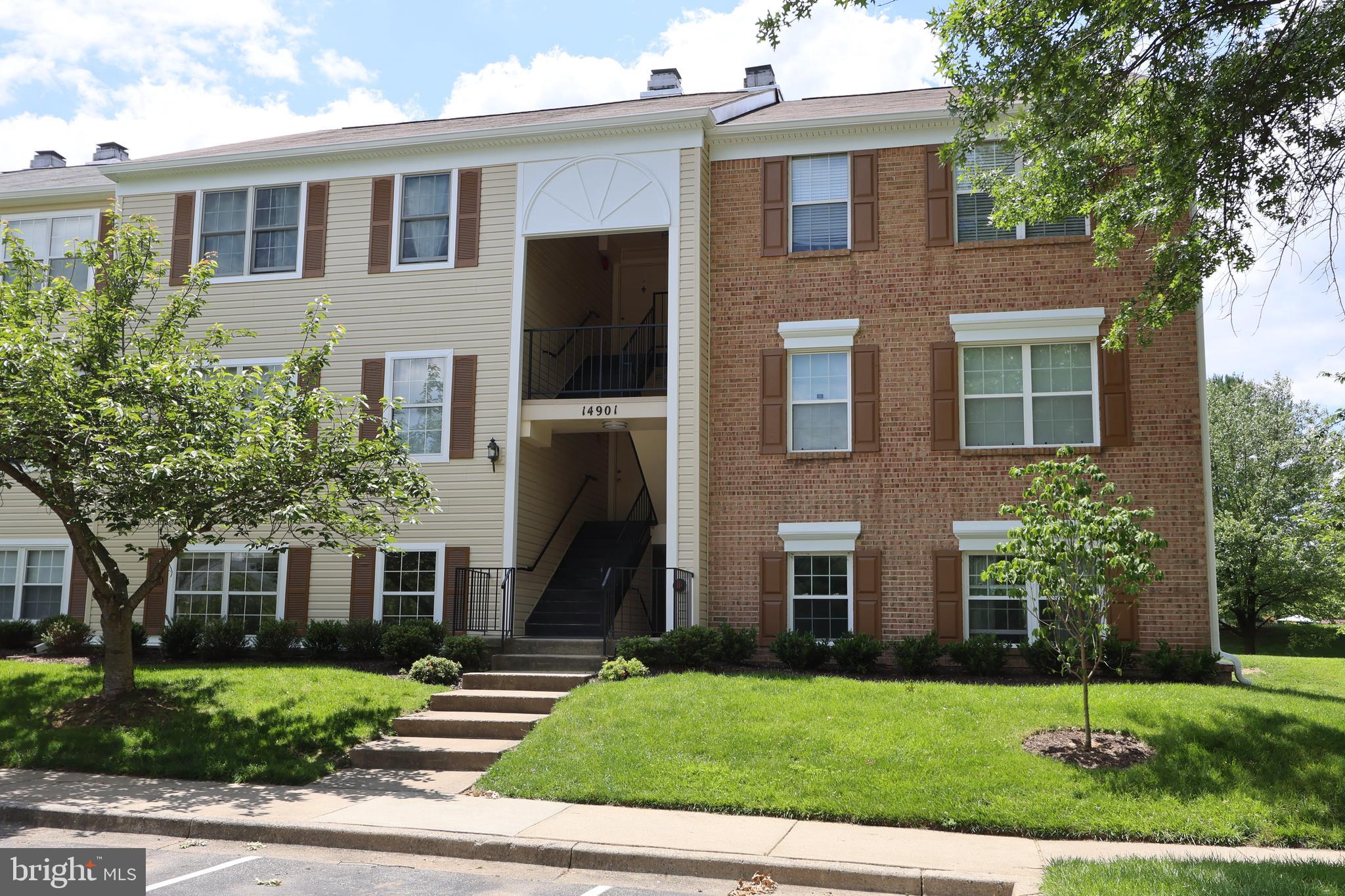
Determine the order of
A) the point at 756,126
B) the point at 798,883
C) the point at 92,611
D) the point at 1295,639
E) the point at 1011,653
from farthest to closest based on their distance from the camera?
1. the point at 1295,639
2. the point at 92,611
3. the point at 756,126
4. the point at 1011,653
5. the point at 798,883

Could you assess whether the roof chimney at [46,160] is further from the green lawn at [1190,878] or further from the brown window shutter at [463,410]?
the green lawn at [1190,878]

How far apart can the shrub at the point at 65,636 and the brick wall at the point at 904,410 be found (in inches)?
388

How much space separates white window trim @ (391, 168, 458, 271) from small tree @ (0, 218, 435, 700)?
4.42 metres

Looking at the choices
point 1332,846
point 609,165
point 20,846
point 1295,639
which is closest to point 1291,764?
point 1332,846

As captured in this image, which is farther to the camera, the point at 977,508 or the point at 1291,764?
the point at 977,508

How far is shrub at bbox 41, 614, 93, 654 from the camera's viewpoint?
16.3 m

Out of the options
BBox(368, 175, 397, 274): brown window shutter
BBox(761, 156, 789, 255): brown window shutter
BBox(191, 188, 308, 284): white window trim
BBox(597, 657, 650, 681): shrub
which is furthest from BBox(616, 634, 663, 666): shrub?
BBox(191, 188, 308, 284): white window trim

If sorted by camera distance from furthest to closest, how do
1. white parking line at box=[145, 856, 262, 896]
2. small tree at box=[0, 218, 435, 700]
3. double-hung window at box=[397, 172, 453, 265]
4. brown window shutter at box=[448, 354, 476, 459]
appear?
1. double-hung window at box=[397, 172, 453, 265]
2. brown window shutter at box=[448, 354, 476, 459]
3. small tree at box=[0, 218, 435, 700]
4. white parking line at box=[145, 856, 262, 896]

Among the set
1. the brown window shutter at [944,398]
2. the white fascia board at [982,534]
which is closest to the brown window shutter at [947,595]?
the white fascia board at [982,534]

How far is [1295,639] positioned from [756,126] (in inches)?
1088

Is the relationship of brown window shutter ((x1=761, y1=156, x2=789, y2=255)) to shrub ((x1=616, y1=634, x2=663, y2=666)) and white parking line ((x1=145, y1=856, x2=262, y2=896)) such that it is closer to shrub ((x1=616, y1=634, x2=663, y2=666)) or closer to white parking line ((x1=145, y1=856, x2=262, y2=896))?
shrub ((x1=616, y1=634, x2=663, y2=666))

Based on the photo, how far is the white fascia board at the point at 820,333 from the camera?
15867 millimetres

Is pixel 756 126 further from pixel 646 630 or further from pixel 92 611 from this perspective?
pixel 92 611

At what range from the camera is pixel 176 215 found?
1805 centimetres
